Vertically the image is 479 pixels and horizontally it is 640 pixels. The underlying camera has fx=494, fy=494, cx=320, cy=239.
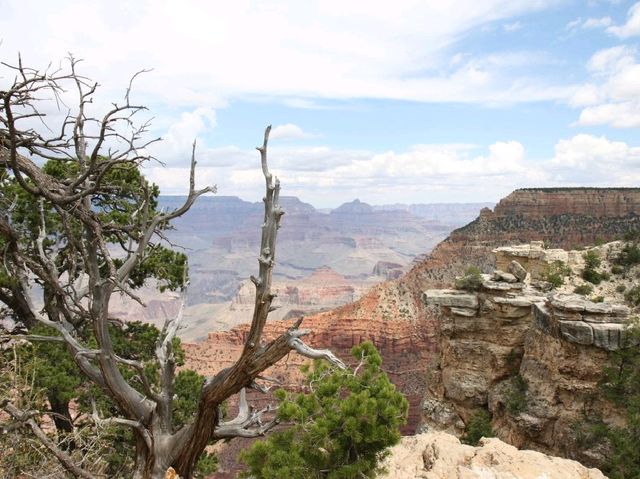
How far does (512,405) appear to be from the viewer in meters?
23.1

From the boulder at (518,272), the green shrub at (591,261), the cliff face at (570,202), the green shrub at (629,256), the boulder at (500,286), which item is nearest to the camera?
the boulder at (500,286)

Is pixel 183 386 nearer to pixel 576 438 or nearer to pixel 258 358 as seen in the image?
pixel 258 358

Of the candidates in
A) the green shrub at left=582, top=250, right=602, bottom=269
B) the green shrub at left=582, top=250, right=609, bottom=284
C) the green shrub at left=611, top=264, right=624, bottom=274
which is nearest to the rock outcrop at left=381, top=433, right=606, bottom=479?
the green shrub at left=582, top=250, right=609, bottom=284

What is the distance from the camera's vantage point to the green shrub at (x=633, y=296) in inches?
994

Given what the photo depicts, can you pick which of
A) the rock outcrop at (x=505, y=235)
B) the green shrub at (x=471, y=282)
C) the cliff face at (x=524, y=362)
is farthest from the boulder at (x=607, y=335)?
the rock outcrop at (x=505, y=235)

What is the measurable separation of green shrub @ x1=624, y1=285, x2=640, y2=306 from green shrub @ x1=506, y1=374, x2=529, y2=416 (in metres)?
7.30

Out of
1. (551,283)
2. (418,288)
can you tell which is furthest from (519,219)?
(551,283)

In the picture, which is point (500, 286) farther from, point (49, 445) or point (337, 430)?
point (49, 445)

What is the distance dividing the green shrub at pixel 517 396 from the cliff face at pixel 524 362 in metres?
0.05

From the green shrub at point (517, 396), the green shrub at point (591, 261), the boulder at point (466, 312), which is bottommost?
the green shrub at point (517, 396)

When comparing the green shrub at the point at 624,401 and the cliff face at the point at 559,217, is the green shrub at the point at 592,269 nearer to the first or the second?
the green shrub at the point at 624,401

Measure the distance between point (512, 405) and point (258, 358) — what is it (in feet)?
70.7

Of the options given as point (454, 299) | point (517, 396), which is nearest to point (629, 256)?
point (454, 299)

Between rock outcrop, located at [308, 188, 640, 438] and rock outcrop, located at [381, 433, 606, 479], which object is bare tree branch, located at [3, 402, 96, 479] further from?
rock outcrop, located at [308, 188, 640, 438]
